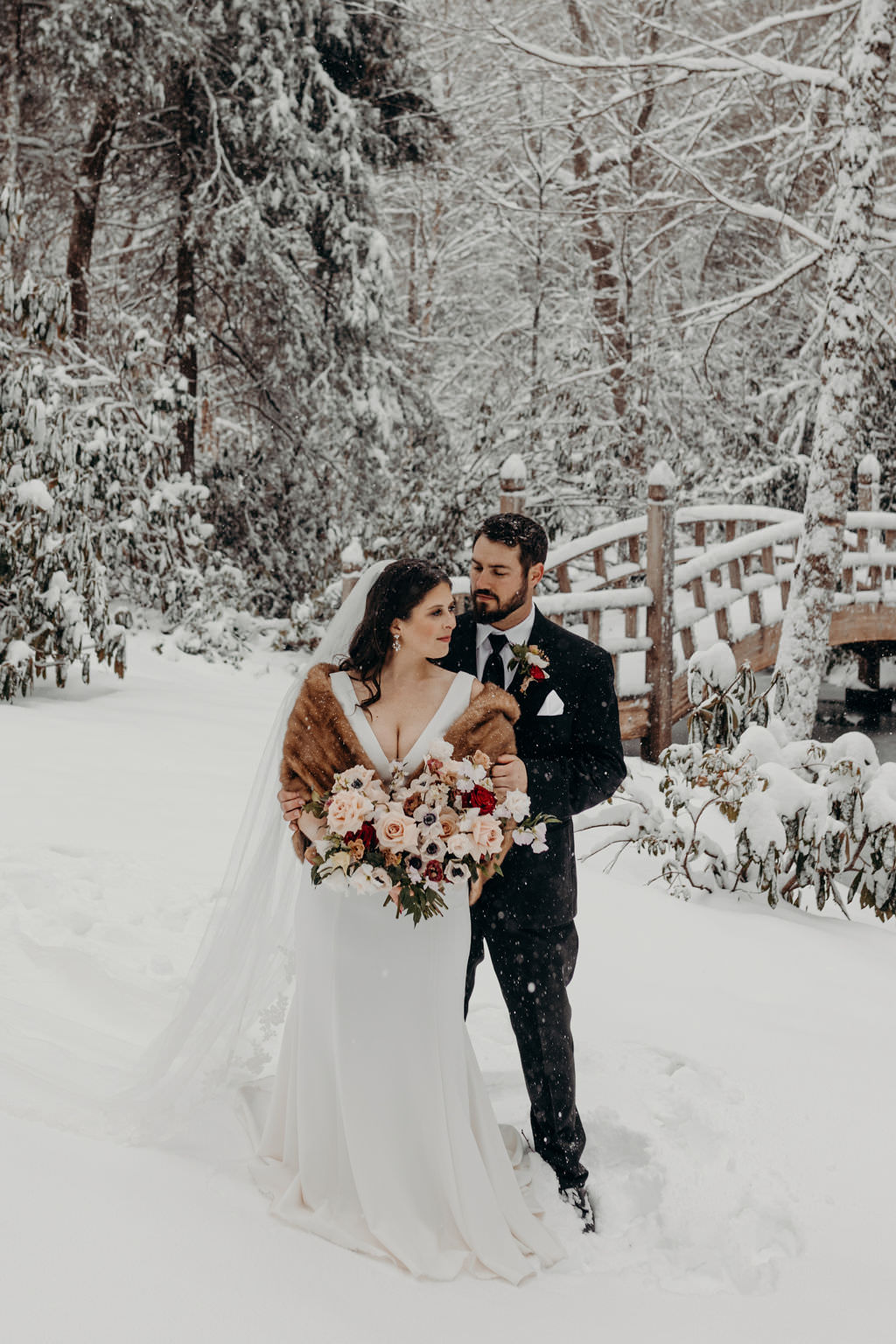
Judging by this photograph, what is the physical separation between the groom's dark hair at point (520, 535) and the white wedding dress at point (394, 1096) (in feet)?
1.27

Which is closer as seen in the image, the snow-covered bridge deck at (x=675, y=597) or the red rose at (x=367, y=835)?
the red rose at (x=367, y=835)

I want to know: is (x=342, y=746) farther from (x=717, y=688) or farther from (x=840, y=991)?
(x=717, y=688)

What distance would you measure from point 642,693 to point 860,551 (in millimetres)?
4894

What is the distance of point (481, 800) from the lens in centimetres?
260

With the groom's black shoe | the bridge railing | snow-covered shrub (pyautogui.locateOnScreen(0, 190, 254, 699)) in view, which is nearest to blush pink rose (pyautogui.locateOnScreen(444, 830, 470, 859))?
the groom's black shoe

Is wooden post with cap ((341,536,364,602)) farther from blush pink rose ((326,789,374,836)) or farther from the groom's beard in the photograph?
blush pink rose ((326,789,374,836))

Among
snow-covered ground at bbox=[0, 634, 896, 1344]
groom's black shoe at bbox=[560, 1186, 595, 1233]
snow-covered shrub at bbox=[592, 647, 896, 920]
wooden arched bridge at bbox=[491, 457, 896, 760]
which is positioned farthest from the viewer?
wooden arched bridge at bbox=[491, 457, 896, 760]

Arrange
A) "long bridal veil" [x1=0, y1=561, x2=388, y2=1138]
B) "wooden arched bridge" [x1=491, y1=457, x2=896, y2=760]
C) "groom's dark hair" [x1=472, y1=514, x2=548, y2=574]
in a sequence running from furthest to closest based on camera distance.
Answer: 1. "wooden arched bridge" [x1=491, y1=457, x2=896, y2=760]
2. "long bridal veil" [x1=0, y1=561, x2=388, y2=1138]
3. "groom's dark hair" [x1=472, y1=514, x2=548, y2=574]

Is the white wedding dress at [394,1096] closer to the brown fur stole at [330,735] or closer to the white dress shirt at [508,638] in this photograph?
the brown fur stole at [330,735]

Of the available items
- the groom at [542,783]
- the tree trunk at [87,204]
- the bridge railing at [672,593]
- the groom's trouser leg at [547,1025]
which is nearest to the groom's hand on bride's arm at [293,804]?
A: the groom at [542,783]

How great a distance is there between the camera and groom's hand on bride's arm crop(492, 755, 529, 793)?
8.86ft

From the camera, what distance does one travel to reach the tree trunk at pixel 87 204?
40.8ft

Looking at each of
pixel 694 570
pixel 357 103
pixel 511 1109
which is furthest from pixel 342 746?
pixel 357 103

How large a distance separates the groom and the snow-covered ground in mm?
385
